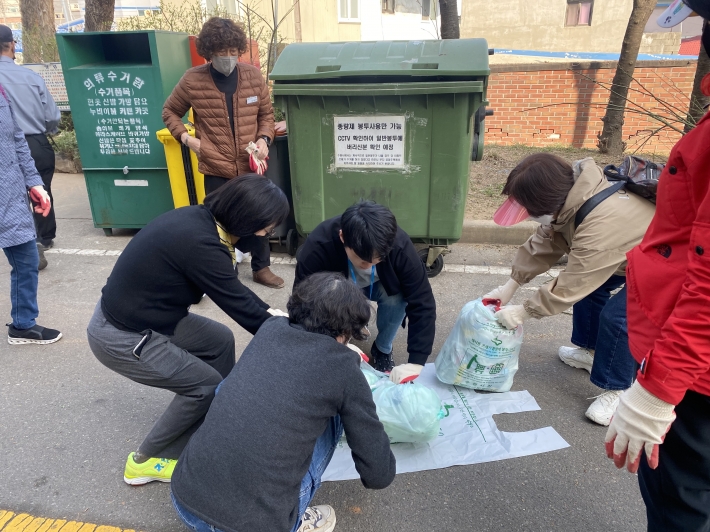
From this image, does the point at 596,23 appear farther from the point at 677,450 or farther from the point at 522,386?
the point at 677,450

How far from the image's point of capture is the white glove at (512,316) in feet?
7.77

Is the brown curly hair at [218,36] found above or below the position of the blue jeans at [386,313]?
above

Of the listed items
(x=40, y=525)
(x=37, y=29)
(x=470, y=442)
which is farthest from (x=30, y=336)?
(x=37, y=29)

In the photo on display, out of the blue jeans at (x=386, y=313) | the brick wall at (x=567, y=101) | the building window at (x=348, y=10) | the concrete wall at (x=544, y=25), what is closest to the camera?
the blue jeans at (x=386, y=313)

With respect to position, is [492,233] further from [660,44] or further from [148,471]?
[660,44]

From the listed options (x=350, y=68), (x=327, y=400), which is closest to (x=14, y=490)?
(x=327, y=400)

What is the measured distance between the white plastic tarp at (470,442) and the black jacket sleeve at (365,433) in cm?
59

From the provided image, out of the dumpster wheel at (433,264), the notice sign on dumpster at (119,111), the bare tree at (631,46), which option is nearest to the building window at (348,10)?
the bare tree at (631,46)

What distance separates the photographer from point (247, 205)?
181cm

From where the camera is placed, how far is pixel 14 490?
211cm

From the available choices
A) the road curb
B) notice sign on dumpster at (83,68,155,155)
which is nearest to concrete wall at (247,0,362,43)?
notice sign on dumpster at (83,68,155,155)

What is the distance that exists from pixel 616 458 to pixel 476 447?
105 cm

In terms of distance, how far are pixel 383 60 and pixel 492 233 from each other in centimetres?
189

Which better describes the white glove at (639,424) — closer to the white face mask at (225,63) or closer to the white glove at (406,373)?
the white glove at (406,373)
